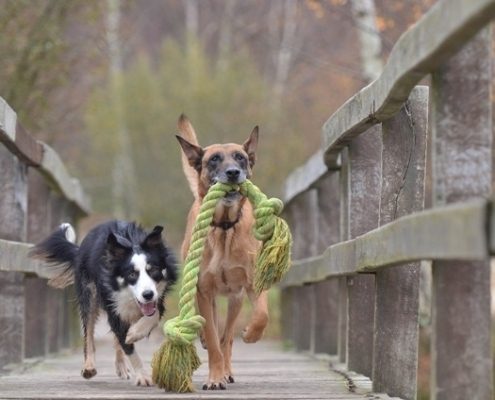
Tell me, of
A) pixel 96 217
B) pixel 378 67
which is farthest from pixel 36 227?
pixel 96 217

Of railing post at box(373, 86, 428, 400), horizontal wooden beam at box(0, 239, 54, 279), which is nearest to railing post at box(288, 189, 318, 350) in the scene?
horizontal wooden beam at box(0, 239, 54, 279)

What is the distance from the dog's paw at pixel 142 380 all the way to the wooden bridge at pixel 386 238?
0.50 ft

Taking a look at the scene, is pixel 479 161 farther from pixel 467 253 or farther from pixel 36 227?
pixel 36 227

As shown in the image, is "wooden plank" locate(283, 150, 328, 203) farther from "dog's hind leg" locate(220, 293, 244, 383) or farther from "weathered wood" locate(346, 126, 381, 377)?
"dog's hind leg" locate(220, 293, 244, 383)

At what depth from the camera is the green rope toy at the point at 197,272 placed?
6348 millimetres

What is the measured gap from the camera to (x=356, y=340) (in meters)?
7.20

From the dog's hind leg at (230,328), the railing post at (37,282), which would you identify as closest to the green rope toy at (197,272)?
the dog's hind leg at (230,328)

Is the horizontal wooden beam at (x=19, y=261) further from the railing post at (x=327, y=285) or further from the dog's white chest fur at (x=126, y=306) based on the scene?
the railing post at (x=327, y=285)

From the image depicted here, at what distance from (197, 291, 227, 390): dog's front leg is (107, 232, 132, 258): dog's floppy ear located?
1.53 ft

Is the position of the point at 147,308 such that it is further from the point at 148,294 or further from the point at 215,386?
the point at 215,386

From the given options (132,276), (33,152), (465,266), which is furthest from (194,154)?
(465,266)

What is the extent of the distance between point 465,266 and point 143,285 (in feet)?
8.94

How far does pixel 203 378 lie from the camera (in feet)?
25.1

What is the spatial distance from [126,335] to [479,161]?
10.5 feet
